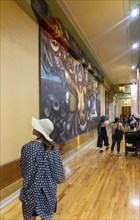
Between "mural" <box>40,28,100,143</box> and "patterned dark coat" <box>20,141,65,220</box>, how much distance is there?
3.06 m

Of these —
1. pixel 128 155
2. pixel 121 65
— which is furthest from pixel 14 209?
pixel 121 65

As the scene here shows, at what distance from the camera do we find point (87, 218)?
2.90m

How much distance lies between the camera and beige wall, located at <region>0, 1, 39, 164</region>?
362 centimetres

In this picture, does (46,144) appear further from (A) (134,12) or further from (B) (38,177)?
(A) (134,12)

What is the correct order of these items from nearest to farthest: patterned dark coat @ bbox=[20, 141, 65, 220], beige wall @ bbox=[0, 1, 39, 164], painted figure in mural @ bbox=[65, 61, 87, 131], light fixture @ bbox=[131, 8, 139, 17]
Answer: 1. patterned dark coat @ bbox=[20, 141, 65, 220]
2. beige wall @ bbox=[0, 1, 39, 164]
3. light fixture @ bbox=[131, 8, 139, 17]
4. painted figure in mural @ bbox=[65, 61, 87, 131]

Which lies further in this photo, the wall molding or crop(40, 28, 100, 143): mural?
crop(40, 28, 100, 143): mural

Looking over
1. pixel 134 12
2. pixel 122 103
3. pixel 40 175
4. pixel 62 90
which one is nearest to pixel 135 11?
pixel 134 12

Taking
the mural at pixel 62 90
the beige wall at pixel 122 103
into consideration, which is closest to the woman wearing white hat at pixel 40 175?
the mural at pixel 62 90

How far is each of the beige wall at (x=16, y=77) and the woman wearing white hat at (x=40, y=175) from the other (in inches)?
75.2

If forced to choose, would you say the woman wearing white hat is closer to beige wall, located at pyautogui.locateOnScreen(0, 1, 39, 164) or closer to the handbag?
beige wall, located at pyautogui.locateOnScreen(0, 1, 39, 164)

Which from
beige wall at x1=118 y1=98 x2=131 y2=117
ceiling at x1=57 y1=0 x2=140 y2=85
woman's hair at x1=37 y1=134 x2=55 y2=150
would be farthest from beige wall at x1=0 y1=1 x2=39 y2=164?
beige wall at x1=118 y1=98 x2=131 y2=117

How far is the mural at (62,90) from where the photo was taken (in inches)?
200

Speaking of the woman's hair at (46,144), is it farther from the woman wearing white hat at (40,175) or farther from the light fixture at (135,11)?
the light fixture at (135,11)

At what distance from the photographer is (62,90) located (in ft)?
20.3
